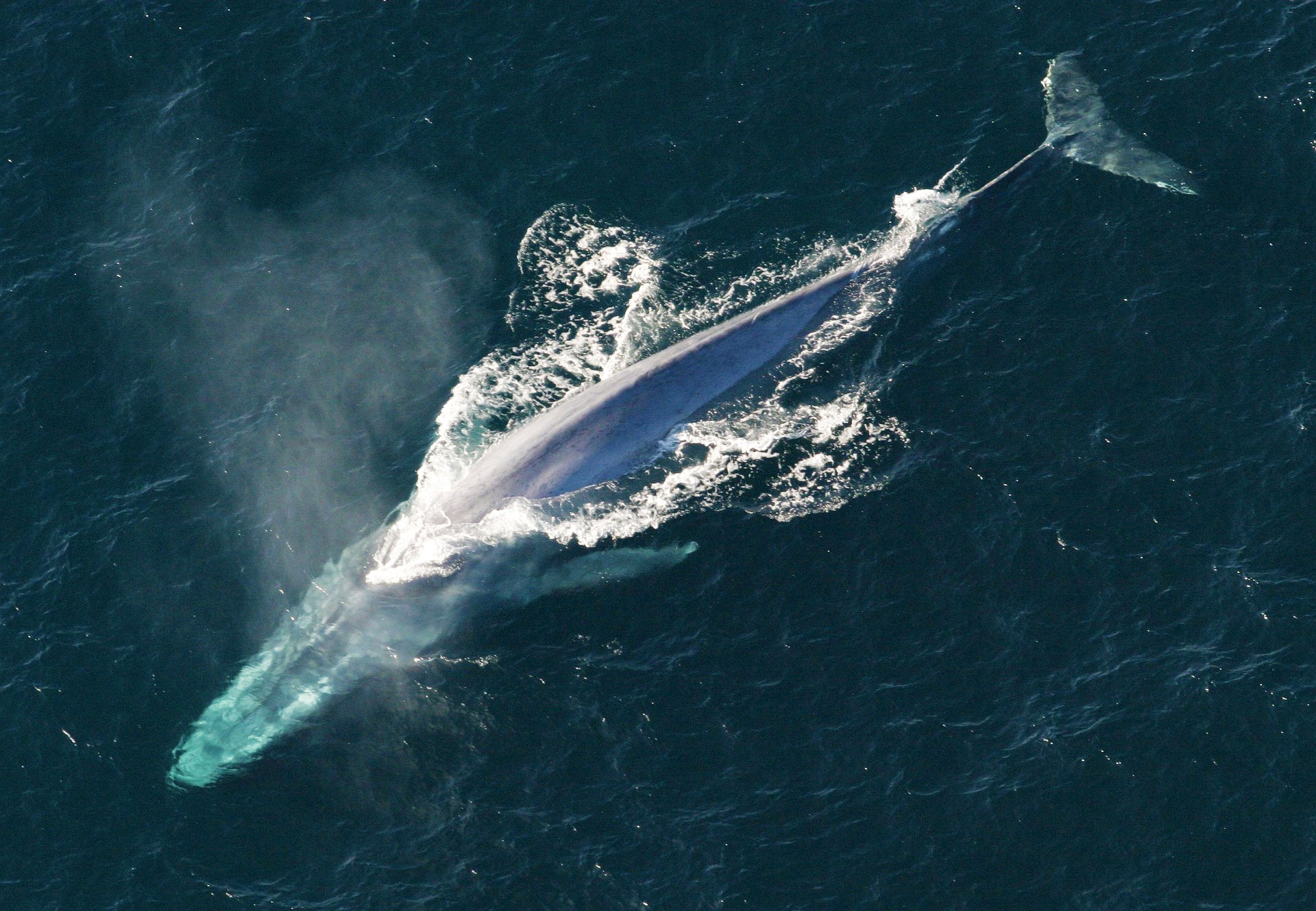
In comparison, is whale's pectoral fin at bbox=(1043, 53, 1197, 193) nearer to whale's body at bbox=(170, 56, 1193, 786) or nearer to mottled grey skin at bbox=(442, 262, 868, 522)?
whale's body at bbox=(170, 56, 1193, 786)

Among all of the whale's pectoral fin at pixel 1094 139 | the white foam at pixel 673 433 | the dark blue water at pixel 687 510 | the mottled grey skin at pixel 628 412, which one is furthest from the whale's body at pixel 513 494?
the dark blue water at pixel 687 510

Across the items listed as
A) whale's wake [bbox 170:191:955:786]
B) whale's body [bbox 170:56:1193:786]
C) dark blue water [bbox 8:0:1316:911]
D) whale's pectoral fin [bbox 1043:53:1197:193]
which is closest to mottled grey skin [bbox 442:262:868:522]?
whale's body [bbox 170:56:1193:786]

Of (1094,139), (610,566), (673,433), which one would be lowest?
(610,566)

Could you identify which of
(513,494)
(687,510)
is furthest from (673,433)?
(513,494)

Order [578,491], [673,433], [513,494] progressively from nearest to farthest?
1. [513,494]
2. [578,491]
3. [673,433]

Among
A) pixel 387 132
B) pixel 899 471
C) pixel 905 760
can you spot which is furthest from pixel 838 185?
pixel 905 760

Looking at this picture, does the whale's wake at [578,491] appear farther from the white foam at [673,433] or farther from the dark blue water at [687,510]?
the dark blue water at [687,510]

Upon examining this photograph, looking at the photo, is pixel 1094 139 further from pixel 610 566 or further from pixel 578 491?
pixel 610 566
